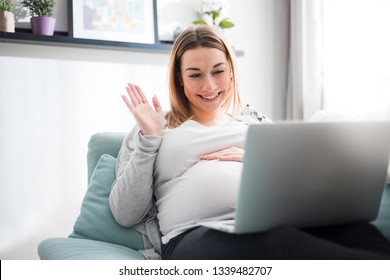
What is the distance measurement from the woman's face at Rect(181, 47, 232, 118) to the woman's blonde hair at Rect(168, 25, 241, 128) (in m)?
0.02

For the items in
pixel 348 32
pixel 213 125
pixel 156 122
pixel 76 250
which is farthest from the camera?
pixel 348 32

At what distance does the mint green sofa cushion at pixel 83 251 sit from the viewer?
3.93 feet

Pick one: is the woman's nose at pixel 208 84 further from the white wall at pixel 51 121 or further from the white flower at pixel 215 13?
the white flower at pixel 215 13

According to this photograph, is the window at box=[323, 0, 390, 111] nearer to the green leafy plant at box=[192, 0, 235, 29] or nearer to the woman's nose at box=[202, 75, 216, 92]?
the green leafy plant at box=[192, 0, 235, 29]

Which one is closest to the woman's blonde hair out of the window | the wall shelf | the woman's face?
the woman's face

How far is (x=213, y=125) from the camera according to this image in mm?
1550

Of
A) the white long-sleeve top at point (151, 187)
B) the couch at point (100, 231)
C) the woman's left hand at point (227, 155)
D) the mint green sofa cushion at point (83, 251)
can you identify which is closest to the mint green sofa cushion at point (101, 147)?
the couch at point (100, 231)

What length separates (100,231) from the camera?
4.63 feet

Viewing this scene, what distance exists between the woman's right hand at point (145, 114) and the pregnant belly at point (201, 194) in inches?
6.8

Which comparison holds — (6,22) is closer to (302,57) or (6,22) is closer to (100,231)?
(100,231)
